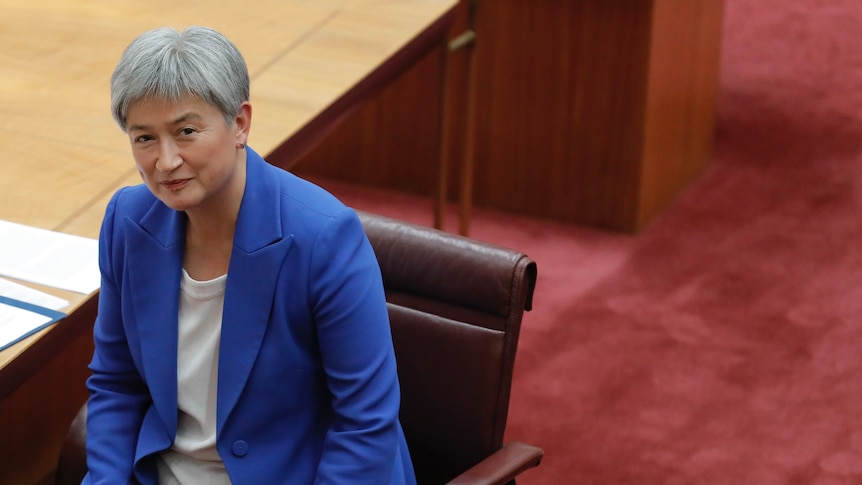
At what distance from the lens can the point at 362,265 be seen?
1.68 metres

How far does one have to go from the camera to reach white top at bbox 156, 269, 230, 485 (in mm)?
1754

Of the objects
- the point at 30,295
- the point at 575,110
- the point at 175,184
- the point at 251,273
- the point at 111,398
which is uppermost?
the point at 575,110

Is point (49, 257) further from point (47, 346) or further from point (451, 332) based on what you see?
point (451, 332)

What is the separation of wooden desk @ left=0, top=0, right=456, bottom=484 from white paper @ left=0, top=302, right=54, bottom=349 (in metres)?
0.02

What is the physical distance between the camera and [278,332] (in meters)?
1.70

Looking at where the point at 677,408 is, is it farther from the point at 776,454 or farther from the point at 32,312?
the point at 32,312

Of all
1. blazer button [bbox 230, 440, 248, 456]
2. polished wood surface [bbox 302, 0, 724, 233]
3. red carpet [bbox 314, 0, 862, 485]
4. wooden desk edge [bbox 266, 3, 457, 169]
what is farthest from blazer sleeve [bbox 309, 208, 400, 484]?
polished wood surface [bbox 302, 0, 724, 233]

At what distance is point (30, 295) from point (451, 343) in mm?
671

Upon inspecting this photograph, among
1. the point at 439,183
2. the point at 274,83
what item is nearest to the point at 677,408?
→ the point at 439,183

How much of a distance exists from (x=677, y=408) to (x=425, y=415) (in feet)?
4.35

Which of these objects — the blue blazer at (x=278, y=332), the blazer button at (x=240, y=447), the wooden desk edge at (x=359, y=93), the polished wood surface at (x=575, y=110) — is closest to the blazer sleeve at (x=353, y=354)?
the blue blazer at (x=278, y=332)

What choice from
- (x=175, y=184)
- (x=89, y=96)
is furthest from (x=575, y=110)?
(x=175, y=184)

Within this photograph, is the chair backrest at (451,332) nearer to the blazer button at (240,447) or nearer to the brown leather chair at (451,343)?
the brown leather chair at (451,343)

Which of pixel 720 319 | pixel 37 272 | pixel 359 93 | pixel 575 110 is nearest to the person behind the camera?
pixel 37 272
